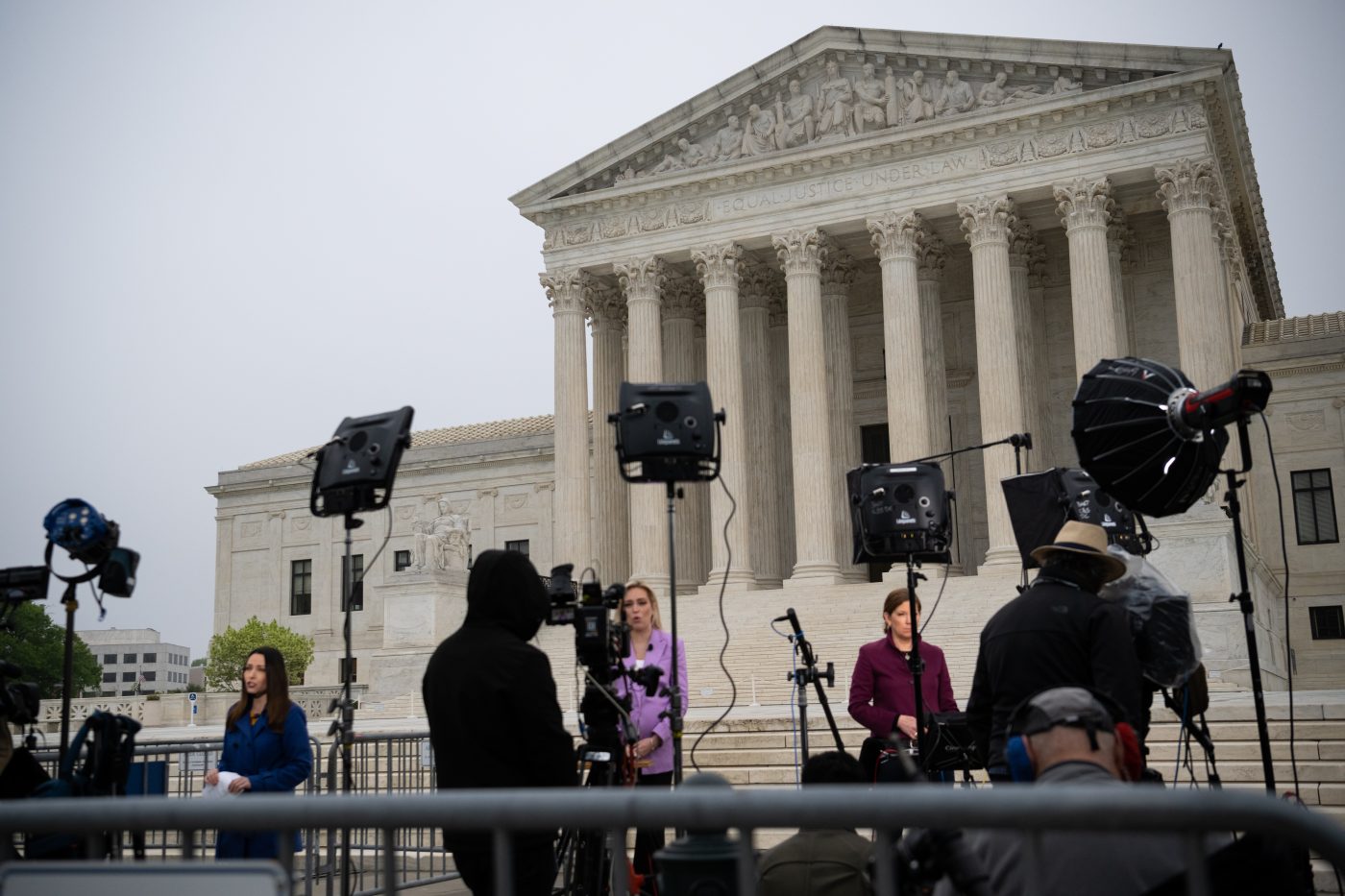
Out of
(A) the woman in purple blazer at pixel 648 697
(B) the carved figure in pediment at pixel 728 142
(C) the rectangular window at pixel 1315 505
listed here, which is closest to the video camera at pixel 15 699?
(A) the woman in purple blazer at pixel 648 697

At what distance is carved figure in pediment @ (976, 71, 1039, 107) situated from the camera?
32969mm

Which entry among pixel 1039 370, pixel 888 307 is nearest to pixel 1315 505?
pixel 1039 370

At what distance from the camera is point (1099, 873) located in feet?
11.5

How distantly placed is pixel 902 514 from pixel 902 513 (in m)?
0.01

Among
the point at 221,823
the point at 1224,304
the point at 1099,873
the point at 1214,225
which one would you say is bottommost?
the point at 1099,873

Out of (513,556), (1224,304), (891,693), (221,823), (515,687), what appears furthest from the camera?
(1224,304)

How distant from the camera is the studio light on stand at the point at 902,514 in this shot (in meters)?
10.7

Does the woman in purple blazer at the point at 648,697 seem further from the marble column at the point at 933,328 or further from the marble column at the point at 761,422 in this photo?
the marble column at the point at 761,422

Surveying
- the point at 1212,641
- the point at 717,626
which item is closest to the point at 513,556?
the point at 1212,641

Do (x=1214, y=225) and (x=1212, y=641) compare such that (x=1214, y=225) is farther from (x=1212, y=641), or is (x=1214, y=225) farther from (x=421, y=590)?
(x=421, y=590)

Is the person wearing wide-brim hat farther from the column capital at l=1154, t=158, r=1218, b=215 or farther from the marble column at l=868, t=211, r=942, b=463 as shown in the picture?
the column capital at l=1154, t=158, r=1218, b=215

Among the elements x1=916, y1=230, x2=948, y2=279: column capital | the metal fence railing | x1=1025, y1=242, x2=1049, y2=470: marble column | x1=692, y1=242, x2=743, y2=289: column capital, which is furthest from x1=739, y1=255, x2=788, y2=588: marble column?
the metal fence railing

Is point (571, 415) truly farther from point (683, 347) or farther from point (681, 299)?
point (681, 299)

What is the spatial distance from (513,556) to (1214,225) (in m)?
29.7
